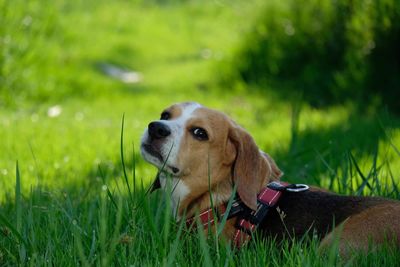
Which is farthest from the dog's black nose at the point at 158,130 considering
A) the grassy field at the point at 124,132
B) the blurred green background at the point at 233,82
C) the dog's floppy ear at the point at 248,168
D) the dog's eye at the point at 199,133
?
the blurred green background at the point at 233,82

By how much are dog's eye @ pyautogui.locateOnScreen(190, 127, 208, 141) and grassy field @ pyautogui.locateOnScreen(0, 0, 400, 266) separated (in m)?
0.39

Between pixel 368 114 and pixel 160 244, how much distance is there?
17.3 feet

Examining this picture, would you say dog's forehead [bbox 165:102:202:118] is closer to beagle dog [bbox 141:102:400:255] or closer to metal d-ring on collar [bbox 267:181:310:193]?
beagle dog [bbox 141:102:400:255]

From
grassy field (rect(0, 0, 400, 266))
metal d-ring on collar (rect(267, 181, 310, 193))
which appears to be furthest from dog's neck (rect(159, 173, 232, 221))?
metal d-ring on collar (rect(267, 181, 310, 193))

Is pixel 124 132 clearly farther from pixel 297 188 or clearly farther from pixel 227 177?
pixel 297 188

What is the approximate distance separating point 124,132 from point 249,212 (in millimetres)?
3301

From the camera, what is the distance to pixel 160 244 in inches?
109

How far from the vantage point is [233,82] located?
Result: 31.0 feet

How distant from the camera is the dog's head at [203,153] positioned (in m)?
3.52

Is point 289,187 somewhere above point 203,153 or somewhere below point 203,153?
below

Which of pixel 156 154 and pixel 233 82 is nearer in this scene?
pixel 156 154

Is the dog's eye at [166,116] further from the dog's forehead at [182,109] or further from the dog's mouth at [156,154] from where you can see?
the dog's mouth at [156,154]

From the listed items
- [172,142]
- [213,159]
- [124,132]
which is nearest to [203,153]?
[213,159]

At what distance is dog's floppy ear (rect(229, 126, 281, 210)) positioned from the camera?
3.53 m
